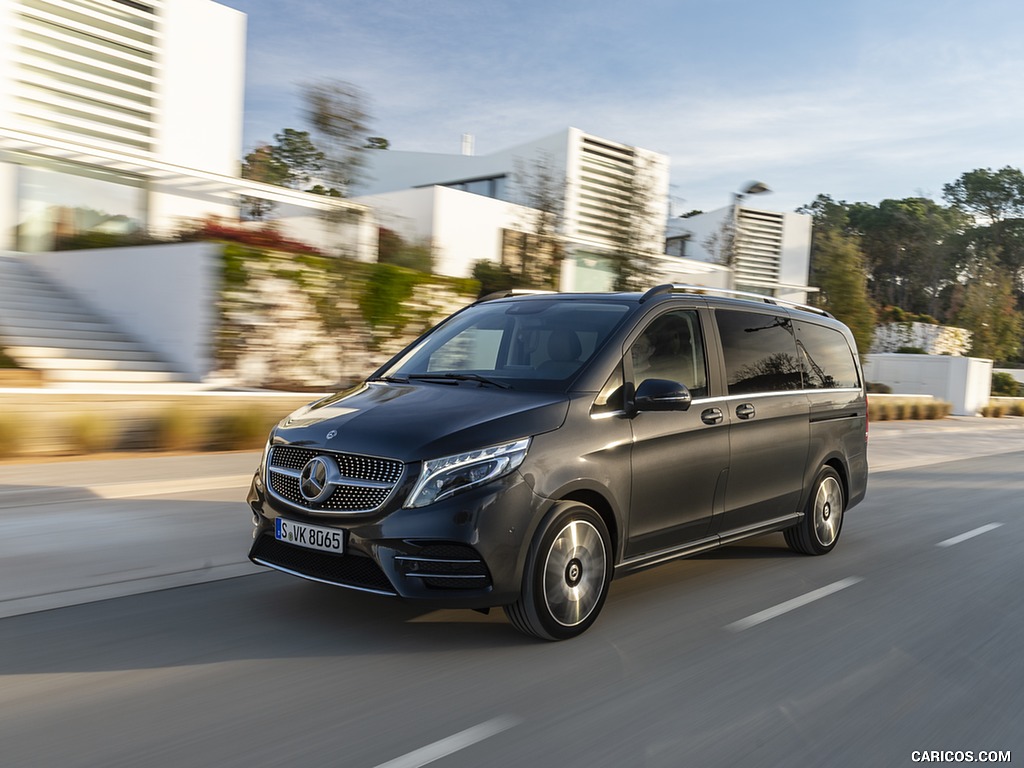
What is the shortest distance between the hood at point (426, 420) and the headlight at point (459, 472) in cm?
4

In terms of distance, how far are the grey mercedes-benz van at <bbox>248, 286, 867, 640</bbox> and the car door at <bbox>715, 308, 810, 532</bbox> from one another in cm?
2

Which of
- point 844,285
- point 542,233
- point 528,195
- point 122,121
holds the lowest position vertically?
point 542,233

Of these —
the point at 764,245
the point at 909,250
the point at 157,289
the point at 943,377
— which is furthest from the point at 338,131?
the point at 909,250

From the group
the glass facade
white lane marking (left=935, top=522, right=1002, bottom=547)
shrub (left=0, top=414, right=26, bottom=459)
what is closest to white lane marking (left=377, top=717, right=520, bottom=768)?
white lane marking (left=935, top=522, right=1002, bottom=547)

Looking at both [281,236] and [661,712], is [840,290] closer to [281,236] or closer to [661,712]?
[281,236]

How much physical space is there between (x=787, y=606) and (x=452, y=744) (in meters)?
2.85

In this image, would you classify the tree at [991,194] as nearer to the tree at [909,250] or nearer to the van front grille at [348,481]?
the tree at [909,250]

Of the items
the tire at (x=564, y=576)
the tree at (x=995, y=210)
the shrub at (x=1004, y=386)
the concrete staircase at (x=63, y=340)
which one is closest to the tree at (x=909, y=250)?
the tree at (x=995, y=210)

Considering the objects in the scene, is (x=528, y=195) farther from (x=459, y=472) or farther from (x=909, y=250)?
(x=909, y=250)

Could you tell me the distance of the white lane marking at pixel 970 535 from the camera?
7984 mm

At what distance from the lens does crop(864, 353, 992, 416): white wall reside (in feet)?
109

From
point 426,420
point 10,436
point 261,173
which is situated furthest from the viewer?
point 261,173

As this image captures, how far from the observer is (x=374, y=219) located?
59.1 ft

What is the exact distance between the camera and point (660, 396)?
5.12m
